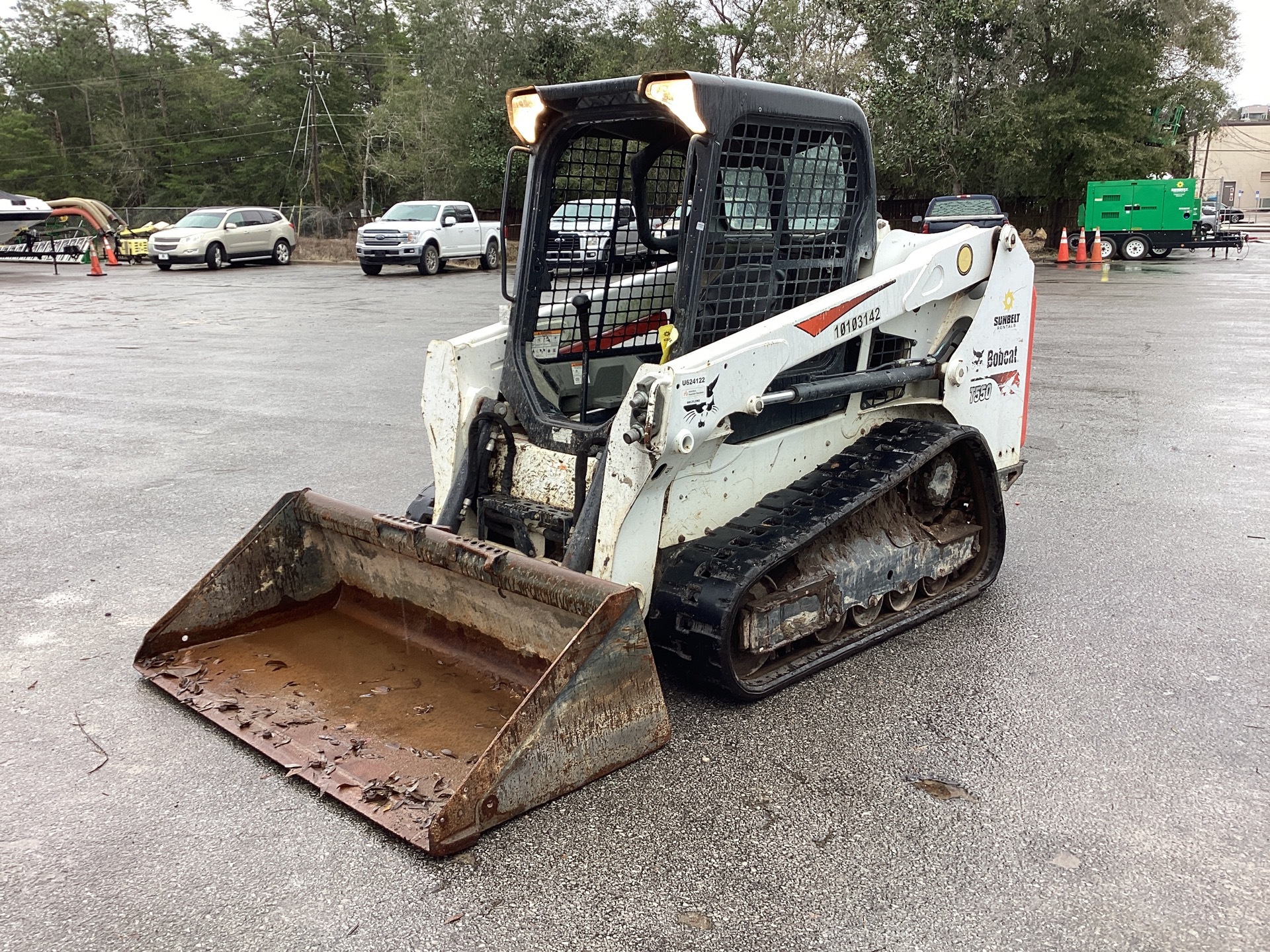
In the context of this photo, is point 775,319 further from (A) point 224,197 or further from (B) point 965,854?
(A) point 224,197

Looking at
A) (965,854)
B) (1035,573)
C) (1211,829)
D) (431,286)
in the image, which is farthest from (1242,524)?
(431,286)

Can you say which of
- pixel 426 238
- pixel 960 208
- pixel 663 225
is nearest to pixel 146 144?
pixel 426 238

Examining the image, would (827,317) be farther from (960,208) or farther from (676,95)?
(960,208)

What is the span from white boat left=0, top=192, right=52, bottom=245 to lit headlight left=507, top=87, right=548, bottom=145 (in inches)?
1301

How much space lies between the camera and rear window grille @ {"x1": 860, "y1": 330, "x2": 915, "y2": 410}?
4.92 metres

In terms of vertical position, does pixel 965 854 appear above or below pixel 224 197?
below

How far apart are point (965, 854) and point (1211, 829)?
0.78 meters

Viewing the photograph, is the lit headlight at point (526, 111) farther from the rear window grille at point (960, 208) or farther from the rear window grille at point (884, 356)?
the rear window grille at point (960, 208)

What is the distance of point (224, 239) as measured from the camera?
2988cm

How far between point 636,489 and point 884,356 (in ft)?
6.00

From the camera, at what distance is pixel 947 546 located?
4992 millimetres

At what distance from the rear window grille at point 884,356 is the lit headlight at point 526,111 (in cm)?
173

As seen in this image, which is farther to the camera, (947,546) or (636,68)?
(636,68)

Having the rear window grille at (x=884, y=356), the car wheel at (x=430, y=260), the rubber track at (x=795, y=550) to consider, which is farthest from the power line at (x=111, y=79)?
the rubber track at (x=795, y=550)
